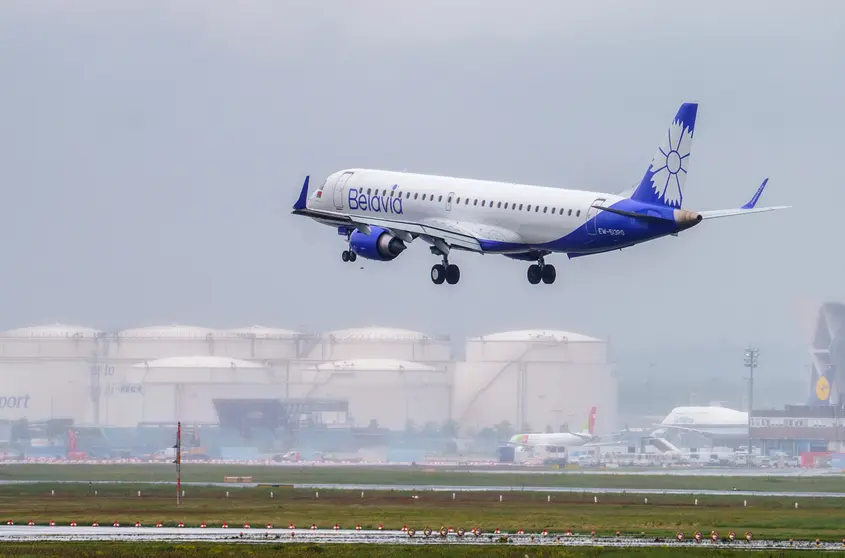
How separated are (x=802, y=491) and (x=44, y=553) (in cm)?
7663

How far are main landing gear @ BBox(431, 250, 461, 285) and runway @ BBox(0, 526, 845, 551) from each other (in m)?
13.8

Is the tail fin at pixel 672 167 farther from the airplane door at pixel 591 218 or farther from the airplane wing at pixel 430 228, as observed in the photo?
the airplane wing at pixel 430 228

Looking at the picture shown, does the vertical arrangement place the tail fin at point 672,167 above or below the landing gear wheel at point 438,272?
above

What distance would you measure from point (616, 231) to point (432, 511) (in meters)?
30.7

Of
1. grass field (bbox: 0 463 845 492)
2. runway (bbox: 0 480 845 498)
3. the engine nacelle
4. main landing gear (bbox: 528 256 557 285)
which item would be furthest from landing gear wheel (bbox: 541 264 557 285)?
grass field (bbox: 0 463 845 492)

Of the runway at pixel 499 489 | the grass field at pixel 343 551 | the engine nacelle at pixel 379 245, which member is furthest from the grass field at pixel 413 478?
the grass field at pixel 343 551

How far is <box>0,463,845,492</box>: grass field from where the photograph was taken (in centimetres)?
14550

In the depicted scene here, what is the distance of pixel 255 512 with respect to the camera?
108 m

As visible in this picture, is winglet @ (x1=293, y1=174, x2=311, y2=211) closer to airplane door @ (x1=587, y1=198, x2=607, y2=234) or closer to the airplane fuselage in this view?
the airplane fuselage

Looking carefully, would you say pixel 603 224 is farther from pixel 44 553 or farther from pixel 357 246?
pixel 44 553

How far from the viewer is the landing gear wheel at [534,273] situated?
90875 mm

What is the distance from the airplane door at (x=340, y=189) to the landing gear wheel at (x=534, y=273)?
13835mm

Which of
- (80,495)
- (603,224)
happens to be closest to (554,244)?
(603,224)

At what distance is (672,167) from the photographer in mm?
83500
